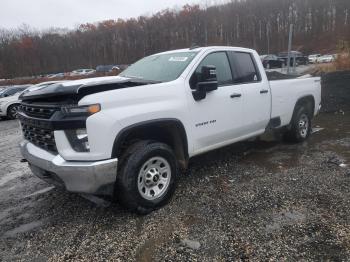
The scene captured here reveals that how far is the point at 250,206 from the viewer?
3.89 m

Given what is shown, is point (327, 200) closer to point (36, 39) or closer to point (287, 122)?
point (287, 122)

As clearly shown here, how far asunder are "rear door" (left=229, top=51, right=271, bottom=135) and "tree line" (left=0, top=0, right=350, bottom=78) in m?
58.6

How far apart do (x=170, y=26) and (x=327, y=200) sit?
247ft

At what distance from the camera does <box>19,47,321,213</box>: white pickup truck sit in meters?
3.25

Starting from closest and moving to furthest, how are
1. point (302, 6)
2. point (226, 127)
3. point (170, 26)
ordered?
point (226, 127) < point (302, 6) < point (170, 26)

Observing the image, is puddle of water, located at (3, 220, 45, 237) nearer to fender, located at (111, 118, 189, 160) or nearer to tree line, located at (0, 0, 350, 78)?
fender, located at (111, 118, 189, 160)

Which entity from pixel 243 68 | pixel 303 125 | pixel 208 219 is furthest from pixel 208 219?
pixel 303 125

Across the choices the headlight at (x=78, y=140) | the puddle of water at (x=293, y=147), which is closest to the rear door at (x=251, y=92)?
the puddle of water at (x=293, y=147)

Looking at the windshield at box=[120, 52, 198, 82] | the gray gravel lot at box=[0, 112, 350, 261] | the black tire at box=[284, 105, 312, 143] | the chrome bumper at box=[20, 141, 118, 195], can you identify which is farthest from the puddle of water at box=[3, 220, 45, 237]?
the black tire at box=[284, 105, 312, 143]

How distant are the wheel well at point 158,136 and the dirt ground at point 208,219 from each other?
2.11ft

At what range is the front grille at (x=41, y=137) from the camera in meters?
3.43

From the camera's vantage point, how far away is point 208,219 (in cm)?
363

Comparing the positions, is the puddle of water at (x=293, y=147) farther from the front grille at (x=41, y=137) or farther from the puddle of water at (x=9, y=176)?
the puddle of water at (x=9, y=176)

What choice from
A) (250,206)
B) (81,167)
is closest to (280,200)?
(250,206)
